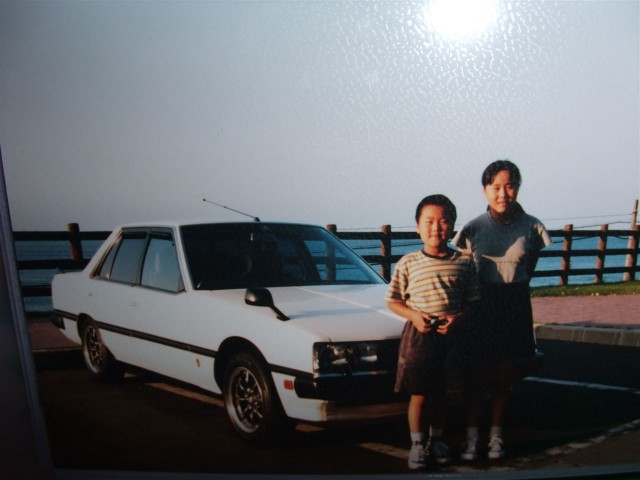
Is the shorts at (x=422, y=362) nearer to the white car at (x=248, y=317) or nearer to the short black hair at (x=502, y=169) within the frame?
the white car at (x=248, y=317)

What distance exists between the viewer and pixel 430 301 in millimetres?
2107

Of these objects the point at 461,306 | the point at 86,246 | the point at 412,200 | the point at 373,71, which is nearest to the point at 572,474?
the point at 461,306

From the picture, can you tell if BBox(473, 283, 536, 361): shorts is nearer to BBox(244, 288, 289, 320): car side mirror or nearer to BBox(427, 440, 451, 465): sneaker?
BBox(427, 440, 451, 465): sneaker

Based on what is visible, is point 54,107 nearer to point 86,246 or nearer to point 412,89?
point 86,246

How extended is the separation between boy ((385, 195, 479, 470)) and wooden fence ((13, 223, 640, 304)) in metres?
0.08

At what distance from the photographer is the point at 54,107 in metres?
2.32

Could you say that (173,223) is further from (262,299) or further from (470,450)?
(470,450)

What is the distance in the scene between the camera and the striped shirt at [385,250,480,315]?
2.08 meters

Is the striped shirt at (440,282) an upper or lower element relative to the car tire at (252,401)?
upper

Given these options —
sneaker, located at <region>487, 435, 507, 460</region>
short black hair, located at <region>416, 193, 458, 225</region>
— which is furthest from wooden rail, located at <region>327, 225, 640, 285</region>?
sneaker, located at <region>487, 435, 507, 460</region>

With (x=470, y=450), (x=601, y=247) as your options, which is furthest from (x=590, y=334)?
(x=470, y=450)

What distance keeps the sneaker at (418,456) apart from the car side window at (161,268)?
1191 millimetres

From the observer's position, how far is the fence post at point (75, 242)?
2.37 metres

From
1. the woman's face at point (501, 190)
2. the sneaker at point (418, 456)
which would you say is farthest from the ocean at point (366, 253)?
the sneaker at point (418, 456)
